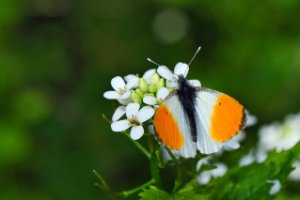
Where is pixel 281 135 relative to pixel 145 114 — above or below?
below

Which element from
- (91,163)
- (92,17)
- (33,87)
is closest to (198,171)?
(91,163)

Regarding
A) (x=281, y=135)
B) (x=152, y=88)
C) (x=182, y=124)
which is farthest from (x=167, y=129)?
(x=281, y=135)

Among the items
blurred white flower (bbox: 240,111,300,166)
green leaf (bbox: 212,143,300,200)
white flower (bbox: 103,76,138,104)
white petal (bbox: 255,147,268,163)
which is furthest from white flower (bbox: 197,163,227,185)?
blurred white flower (bbox: 240,111,300,166)

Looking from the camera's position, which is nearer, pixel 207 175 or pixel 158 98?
pixel 158 98

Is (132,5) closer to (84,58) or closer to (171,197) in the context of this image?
(84,58)

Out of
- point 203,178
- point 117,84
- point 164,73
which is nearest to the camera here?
point 164,73

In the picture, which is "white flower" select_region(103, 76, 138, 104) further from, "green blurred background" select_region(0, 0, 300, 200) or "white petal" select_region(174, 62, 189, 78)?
"green blurred background" select_region(0, 0, 300, 200)

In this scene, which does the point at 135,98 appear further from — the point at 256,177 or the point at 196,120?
the point at 256,177

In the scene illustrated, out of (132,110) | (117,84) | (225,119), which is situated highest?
(117,84)
